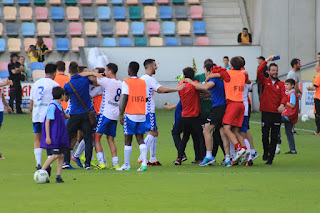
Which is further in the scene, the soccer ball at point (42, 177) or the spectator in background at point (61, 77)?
the spectator in background at point (61, 77)

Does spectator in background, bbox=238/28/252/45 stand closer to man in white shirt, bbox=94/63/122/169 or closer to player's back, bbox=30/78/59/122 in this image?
man in white shirt, bbox=94/63/122/169

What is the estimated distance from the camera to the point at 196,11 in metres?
32.9

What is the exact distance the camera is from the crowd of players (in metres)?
11.6

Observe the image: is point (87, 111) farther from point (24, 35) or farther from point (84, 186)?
point (24, 35)

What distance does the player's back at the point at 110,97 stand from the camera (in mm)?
11875

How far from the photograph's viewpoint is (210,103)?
12930 mm

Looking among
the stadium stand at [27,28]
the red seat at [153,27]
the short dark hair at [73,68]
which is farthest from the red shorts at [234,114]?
the stadium stand at [27,28]

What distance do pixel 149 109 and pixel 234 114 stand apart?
1495 mm

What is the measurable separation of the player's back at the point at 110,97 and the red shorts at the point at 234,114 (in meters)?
1.89

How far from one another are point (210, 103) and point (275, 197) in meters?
4.48

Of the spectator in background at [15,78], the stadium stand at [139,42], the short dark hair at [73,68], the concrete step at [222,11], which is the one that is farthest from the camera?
the concrete step at [222,11]

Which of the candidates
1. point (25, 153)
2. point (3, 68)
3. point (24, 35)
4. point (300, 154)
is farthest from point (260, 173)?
point (24, 35)

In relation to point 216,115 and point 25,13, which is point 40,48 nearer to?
point 25,13

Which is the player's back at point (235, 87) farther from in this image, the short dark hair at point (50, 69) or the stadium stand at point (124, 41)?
the stadium stand at point (124, 41)
